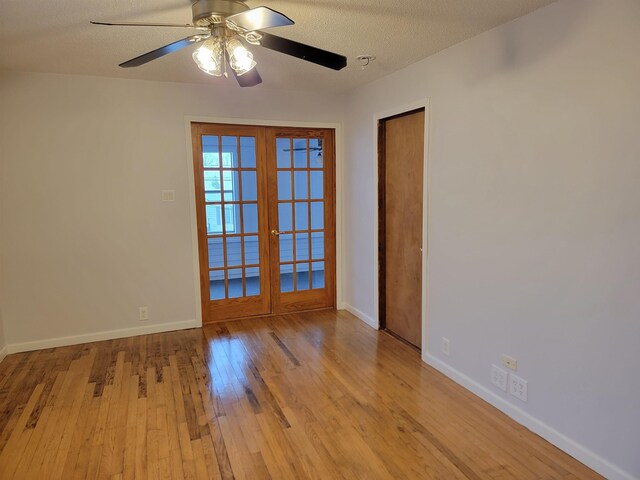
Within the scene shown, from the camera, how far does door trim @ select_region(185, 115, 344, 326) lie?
13.2ft

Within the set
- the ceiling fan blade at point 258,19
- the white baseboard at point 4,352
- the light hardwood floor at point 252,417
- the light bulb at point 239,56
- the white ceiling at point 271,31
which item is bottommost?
the light hardwood floor at point 252,417

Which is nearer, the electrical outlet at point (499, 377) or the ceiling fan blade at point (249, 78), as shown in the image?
the ceiling fan blade at point (249, 78)

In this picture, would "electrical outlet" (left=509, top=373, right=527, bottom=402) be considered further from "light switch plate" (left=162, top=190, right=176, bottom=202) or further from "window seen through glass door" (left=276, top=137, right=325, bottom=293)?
"light switch plate" (left=162, top=190, right=176, bottom=202)

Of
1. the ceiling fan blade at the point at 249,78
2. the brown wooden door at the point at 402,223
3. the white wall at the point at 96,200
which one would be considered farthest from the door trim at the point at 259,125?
the ceiling fan blade at the point at 249,78

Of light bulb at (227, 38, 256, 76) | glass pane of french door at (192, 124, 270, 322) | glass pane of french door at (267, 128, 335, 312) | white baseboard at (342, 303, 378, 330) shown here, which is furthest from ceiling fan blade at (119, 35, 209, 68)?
white baseboard at (342, 303, 378, 330)

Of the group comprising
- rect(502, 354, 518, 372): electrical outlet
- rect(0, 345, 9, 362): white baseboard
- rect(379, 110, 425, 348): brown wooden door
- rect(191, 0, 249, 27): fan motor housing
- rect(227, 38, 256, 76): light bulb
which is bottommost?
rect(0, 345, 9, 362): white baseboard

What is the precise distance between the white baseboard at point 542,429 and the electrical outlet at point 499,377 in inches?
2.9

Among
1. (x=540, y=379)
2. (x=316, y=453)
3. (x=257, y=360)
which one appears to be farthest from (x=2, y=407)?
(x=540, y=379)

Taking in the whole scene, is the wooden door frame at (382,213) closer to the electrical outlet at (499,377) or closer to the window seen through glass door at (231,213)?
the electrical outlet at (499,377)

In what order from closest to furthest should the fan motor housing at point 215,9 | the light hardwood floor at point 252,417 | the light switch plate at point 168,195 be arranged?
the fan motor housing at point 215,9
the light hardwood floor at point 252,417
the light switch plate at point 168,195

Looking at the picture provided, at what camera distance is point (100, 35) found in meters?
2.59

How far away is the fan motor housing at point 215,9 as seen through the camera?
188 cm

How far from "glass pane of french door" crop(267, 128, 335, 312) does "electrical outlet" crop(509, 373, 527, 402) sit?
2445 millimetres

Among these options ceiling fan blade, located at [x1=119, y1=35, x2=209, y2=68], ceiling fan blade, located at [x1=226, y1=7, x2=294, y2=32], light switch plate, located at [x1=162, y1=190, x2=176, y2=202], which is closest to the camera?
ceiling fan blade, located at [x1=226, y1=7, x2=294, y2=32]
